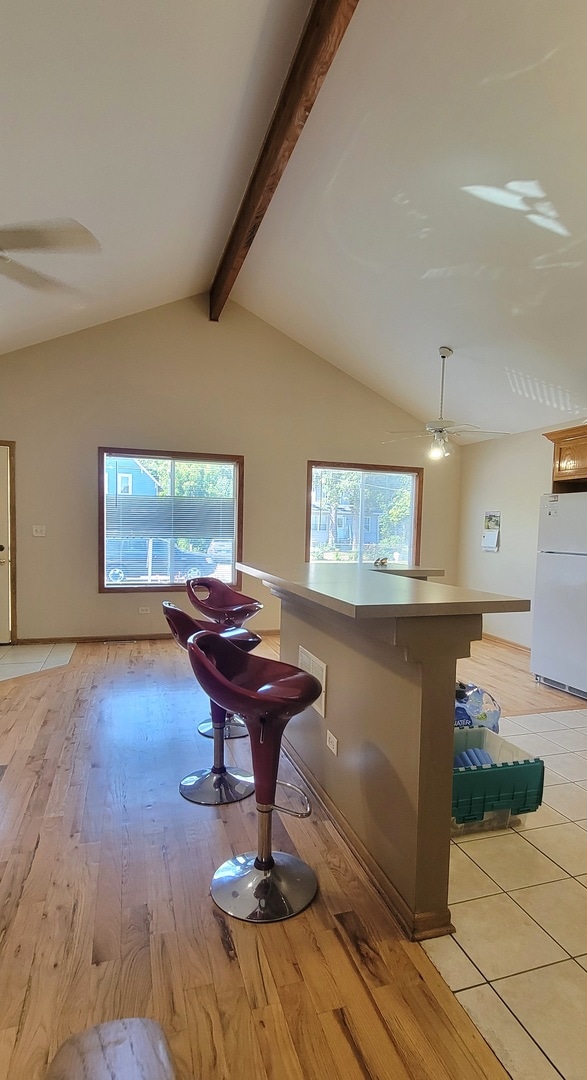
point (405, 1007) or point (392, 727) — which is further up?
point (392, 727)

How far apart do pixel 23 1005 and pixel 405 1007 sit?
3.30 ft

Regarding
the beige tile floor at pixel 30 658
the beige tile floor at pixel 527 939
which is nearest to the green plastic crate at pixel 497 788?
the beige tile floor at pixel 527 939

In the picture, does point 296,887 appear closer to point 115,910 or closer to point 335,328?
point 115,910

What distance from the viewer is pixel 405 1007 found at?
1.36 m

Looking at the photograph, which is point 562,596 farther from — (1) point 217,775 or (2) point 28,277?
(2) point 28,277

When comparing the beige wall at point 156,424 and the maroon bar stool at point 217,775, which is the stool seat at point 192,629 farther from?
the beige wall at point 156,424

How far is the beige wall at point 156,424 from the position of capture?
16.9ft

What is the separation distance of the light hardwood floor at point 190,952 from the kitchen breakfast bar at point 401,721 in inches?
5.2

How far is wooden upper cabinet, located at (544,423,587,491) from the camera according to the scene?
13.5 feet

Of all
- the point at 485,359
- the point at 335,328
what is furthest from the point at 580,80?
the point at 335,328

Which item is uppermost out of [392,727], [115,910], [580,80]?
[580,80]

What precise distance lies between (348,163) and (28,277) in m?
2.27

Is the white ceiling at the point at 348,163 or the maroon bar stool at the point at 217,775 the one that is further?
the maroon bar stool at the point at 217,775

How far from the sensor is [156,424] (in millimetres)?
5496
